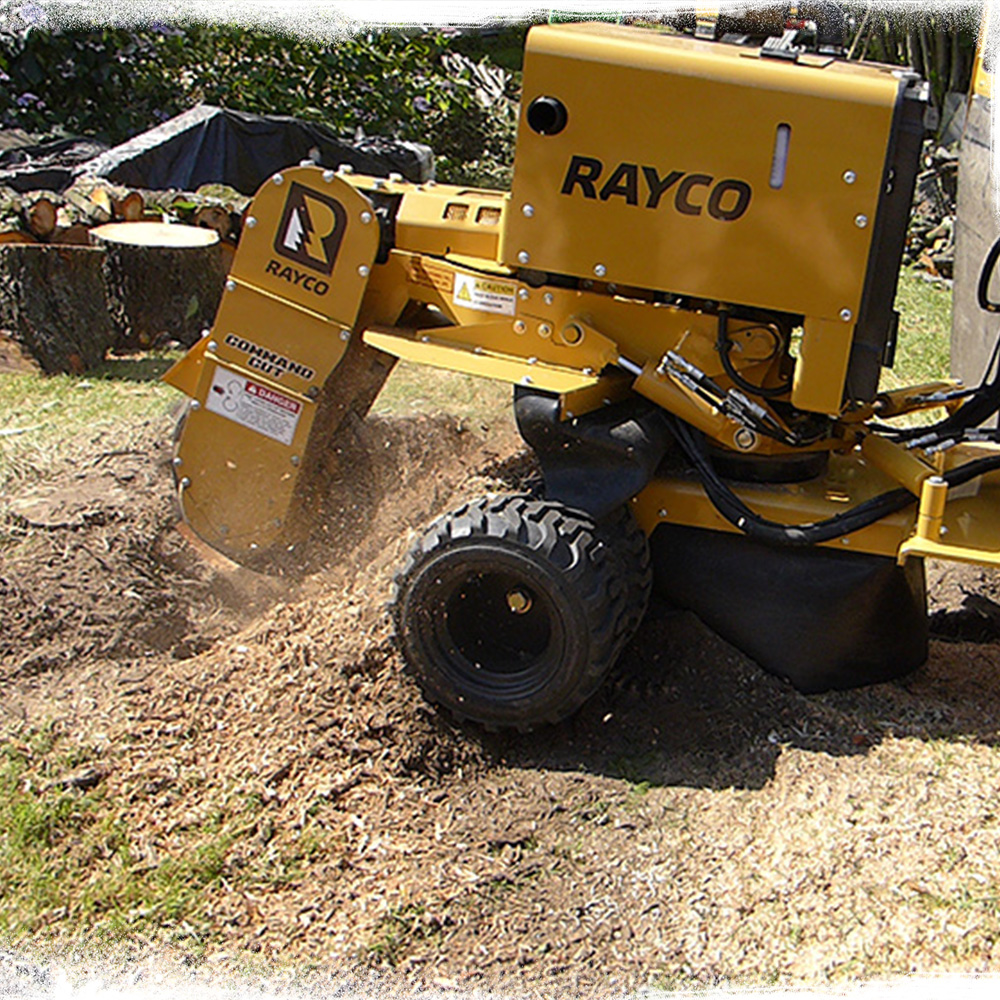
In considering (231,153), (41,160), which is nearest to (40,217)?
(231,153)

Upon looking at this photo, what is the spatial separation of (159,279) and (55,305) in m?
0.60

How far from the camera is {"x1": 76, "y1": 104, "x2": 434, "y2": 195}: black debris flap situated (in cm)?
918

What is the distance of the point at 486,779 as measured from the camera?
3.56 meters

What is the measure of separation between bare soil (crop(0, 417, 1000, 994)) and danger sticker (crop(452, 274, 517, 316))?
2.65 feet

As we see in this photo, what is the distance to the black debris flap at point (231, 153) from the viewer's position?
30.1 feet

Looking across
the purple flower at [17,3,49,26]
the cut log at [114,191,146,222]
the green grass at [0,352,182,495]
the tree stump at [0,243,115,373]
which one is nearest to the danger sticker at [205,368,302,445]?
the green grass at [0,352,182,495]

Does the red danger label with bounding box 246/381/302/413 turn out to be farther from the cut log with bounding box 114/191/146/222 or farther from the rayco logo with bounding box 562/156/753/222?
the cut log with bounding box 114/191/146/222

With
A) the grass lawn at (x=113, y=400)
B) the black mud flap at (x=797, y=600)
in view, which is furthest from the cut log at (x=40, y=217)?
the black mud flap at (x=797, y=600)

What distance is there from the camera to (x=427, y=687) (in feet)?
12.0

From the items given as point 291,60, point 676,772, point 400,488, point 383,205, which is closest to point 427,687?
point 676,772

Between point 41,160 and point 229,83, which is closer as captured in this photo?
point 41,160

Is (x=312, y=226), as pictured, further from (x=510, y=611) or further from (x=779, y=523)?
(x=779, y=523)

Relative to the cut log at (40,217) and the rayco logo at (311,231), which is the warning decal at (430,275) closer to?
the rayco logo at (311,231)

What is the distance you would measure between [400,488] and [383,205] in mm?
1071
